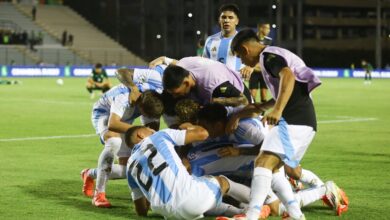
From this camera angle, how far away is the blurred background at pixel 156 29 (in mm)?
64688

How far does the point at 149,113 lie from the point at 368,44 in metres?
88.6

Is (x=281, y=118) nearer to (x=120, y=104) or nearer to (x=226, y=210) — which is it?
(x=226, y=210)

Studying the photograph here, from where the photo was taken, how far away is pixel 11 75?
5512 cm

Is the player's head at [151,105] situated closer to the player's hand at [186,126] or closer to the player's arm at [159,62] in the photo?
the player's hand at [186,126]

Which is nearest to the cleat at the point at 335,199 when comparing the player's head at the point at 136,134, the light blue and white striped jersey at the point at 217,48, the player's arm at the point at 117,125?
the player's head at the point at 136,134

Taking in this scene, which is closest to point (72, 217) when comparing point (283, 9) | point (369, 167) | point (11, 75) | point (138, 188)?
point (138, 188)

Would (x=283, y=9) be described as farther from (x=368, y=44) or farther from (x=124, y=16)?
(x=124, y=16)

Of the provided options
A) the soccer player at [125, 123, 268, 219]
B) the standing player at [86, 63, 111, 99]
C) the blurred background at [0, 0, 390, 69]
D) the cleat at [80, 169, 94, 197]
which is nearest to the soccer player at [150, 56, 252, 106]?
the soccer player at [125, 123, 268, 219]

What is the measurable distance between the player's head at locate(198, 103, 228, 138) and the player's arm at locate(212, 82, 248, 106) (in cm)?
37

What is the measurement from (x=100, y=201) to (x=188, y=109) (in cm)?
194

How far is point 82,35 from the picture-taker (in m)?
71.2

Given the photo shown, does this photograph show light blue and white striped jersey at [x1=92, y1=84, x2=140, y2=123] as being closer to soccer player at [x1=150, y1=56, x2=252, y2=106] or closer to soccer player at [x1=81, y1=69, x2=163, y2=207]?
soccer player at [x1=81, y1=69, x2=163, y2=207]

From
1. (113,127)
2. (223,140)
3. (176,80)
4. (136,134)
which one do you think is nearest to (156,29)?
(113,127)

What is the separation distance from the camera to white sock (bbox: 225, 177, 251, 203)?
8.05 metres
